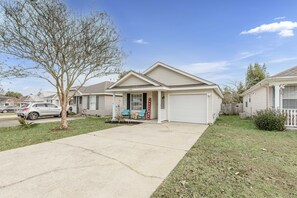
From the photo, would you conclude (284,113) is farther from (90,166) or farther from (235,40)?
(90,166)

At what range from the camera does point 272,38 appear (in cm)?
1491

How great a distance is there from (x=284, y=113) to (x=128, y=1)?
1252 centimetres

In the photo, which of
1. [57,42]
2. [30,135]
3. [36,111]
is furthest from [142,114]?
[36,111]

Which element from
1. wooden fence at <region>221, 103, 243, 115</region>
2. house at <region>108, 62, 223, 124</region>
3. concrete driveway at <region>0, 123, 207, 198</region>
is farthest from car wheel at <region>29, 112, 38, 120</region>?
wooden fence at <region>221, 103, 243, 115</region>

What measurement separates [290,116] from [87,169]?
451 inches

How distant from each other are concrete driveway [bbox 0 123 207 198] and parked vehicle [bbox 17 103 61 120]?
12343 millimetres

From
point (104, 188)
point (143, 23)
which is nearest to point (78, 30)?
point (143, 23)

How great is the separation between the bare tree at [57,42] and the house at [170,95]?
3.17 m

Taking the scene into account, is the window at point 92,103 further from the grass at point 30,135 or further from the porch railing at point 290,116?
the porch railing at point 290,116

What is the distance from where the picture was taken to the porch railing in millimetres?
9484

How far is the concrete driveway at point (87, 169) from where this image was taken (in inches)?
Answer: 119

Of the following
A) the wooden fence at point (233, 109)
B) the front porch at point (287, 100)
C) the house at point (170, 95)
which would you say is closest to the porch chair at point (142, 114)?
the house at point (170, 95)

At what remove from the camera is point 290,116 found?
960 centimetres

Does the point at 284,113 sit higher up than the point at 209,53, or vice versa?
the point at 209,53
